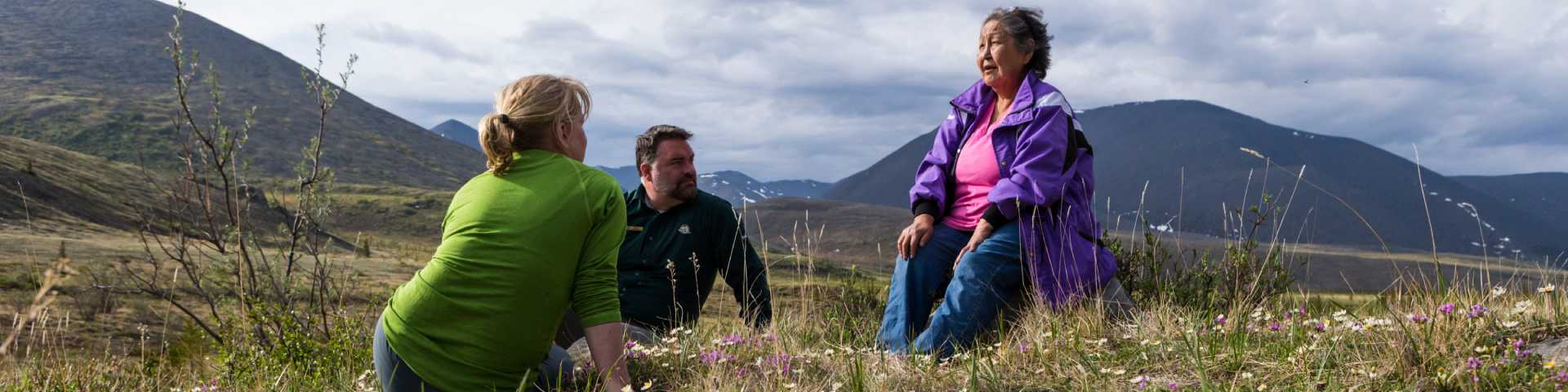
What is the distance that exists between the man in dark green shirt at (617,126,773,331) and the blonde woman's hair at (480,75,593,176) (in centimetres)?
196

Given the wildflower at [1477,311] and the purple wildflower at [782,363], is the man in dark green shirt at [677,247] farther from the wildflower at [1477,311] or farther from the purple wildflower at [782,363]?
the wildflower at [1477,311]

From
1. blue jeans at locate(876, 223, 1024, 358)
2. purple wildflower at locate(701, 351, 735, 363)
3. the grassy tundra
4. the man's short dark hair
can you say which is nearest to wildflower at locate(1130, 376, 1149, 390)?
the grassy tundra

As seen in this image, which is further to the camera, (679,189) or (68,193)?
(68,193)

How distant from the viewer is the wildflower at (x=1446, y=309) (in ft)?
9.89

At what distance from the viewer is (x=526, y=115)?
9.23ft

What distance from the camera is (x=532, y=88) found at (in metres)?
2.82

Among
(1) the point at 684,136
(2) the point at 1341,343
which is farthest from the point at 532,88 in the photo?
(2) the point at 1341,343

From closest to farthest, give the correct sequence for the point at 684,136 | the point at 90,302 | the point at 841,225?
the point at 684,136
the point at 90,302
the point at 841,225

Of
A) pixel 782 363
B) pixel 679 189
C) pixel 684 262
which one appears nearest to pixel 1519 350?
pixel 782 363

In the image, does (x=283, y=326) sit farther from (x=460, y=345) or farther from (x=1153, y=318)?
(x=1153, y=318)

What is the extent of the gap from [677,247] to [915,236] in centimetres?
132

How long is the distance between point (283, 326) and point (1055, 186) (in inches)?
161

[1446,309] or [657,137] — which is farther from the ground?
[657,137]

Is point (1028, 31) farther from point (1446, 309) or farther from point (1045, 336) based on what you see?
point (1446, 309)
